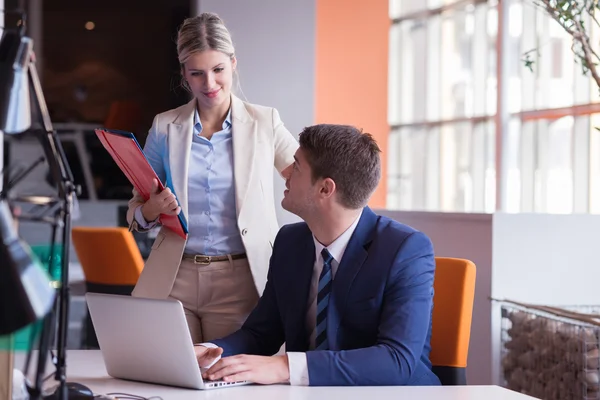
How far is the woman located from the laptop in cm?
58

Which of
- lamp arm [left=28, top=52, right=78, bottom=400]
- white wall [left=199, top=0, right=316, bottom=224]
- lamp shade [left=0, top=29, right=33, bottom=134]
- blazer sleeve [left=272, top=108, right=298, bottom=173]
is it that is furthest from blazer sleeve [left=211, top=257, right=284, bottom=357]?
white wall [left=199, top=0, right=316, bottom=224]

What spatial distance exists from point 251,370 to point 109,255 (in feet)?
10.1

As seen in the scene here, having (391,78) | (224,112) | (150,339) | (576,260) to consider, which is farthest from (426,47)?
(150,339)

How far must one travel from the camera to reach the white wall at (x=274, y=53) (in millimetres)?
4242

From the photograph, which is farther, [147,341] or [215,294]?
[215,294]

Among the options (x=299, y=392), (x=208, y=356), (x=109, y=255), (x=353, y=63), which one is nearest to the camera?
(x=299, y=392)

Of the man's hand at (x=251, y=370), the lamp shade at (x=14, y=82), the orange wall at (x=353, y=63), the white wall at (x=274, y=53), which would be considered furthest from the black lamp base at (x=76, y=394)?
the orange wall at (x=353, y=63)

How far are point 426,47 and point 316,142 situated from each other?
826 cm

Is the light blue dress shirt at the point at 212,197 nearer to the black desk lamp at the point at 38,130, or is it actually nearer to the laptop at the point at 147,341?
the laptop at the point at 147,341

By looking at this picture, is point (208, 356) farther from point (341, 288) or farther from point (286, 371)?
point (341, 288)

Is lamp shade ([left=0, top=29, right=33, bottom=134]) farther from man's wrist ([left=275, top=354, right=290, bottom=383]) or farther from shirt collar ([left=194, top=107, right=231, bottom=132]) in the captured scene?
shirt collar ([left=194, top=107, right=231, bottom=132])

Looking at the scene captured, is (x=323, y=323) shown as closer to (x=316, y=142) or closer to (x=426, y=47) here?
(x=316, y=142)

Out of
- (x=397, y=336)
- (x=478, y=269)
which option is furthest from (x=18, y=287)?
(x=478, y=269)

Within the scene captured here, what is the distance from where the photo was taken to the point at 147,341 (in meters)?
1.67
